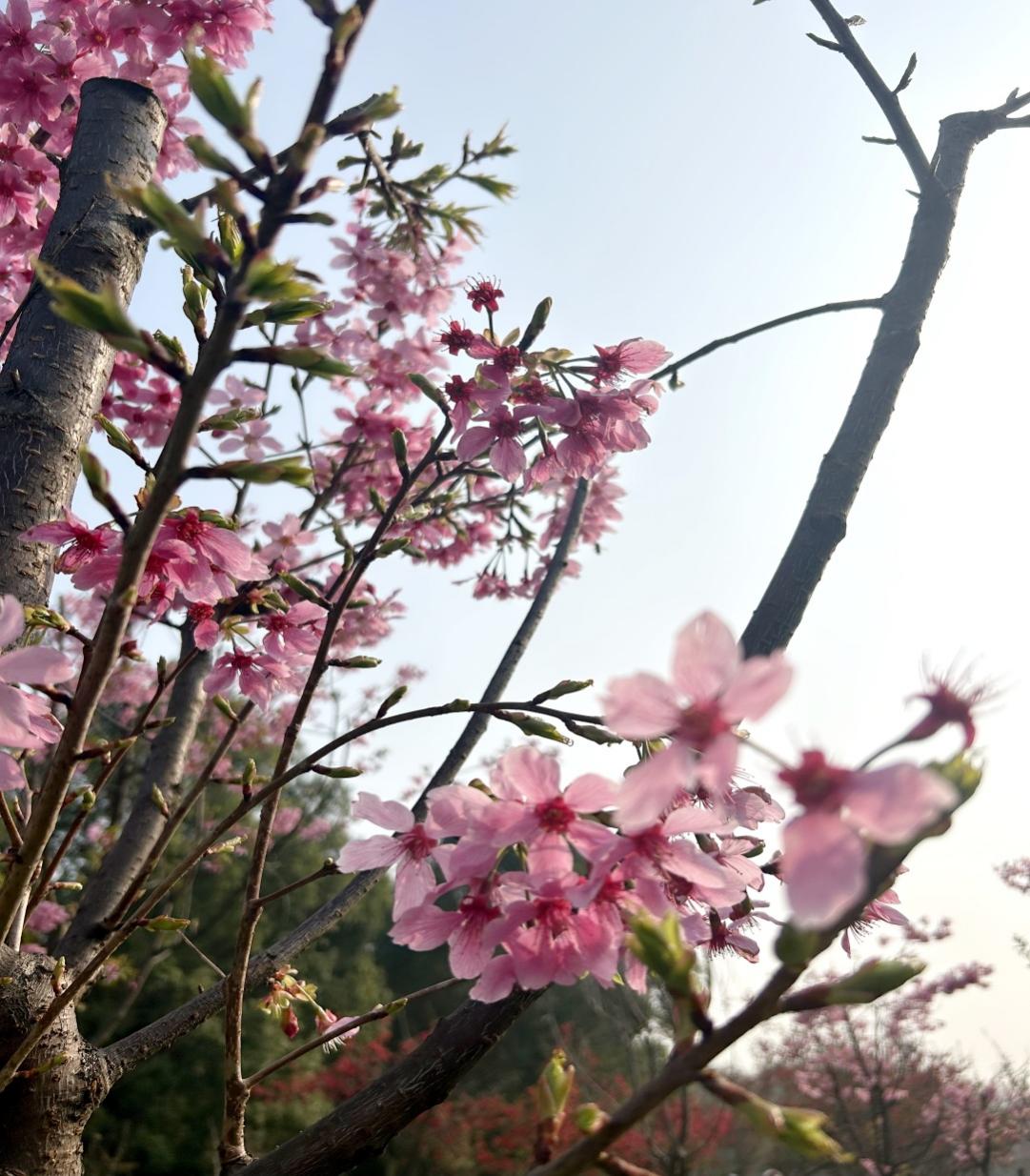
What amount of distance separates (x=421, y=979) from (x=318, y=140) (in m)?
17.1

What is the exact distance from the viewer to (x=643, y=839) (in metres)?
0.77

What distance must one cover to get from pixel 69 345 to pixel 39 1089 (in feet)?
3.68

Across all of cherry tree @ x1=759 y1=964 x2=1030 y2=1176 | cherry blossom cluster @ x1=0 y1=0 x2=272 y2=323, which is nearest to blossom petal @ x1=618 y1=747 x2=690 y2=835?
cherry blossom cluster @ x1=0 y1=0 x2=272 y2=323

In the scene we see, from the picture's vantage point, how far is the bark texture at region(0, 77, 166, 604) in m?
1.29

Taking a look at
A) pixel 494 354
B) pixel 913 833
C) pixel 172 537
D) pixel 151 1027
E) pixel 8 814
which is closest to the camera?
pixel 913 833

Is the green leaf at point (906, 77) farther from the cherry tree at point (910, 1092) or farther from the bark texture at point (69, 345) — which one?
the cherry tree at point (910, 1092)

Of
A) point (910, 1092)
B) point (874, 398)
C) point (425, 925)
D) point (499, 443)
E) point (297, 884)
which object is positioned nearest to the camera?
point (425, 925)

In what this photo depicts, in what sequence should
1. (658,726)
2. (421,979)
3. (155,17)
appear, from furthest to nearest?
(421,979)
(155,17)
(658,726)

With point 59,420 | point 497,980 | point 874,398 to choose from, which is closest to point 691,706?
point 497,980

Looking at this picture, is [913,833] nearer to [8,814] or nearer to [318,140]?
[318,140]

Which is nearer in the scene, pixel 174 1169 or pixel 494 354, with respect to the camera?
pixel 494 354

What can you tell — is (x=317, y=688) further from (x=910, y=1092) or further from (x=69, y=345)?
(x=910, y=1092)

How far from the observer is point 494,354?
4.60 feet

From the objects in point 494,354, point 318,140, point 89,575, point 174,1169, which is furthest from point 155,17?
point 174,1169
